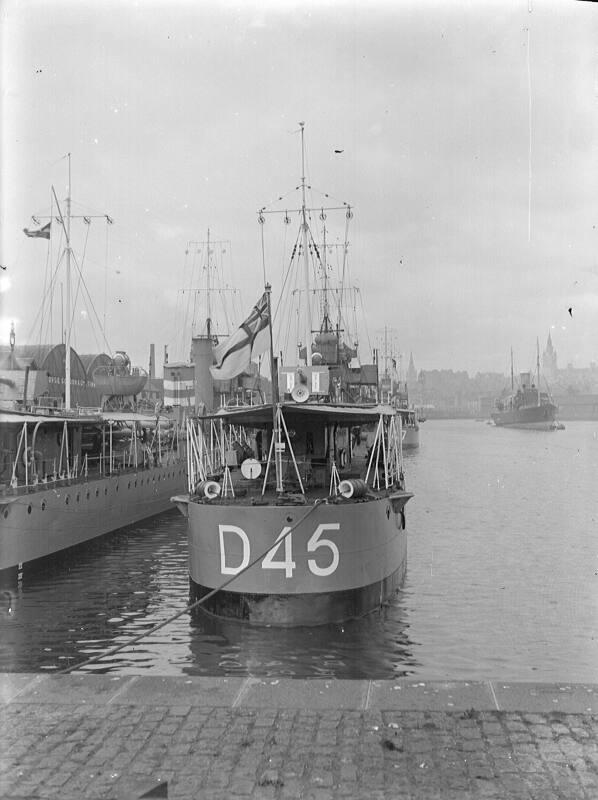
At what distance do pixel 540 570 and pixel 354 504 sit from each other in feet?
35.6

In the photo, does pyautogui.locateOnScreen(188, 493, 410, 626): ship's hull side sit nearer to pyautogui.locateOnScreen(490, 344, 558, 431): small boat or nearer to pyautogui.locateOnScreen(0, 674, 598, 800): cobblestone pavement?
pyautogui.locateOnScreen(0, 674, 598, 800): cobblestone pavement

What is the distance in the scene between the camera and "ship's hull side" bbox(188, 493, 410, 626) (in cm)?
1561

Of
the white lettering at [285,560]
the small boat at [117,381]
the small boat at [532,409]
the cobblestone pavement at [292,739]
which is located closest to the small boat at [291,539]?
the white lettering at [285,560]

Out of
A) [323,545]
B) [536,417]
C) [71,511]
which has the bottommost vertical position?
[71,511]

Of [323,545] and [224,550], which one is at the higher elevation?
[323,545]

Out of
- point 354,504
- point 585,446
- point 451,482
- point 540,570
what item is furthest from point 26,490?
point 585,446

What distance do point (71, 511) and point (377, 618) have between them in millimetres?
13864

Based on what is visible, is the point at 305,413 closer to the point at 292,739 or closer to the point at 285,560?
the point at 285,560

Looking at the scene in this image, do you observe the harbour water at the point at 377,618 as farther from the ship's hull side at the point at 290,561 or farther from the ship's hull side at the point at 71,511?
the ship's hull side at the point at 71,511

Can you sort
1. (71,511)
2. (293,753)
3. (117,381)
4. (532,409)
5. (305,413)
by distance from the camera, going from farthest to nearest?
(532,409) < (117,381) < (71,511) < (305,413) < (293,753)

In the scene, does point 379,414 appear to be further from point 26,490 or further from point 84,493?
point 84,493

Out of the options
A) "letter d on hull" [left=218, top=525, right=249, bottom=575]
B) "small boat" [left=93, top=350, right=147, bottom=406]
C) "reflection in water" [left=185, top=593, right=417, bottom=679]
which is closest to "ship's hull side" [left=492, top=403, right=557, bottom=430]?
"small boat" [left=93, top=350, right=147, bottom=406]

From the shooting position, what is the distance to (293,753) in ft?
22.1

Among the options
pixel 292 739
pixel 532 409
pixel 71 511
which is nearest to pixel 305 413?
pixel 292 739
